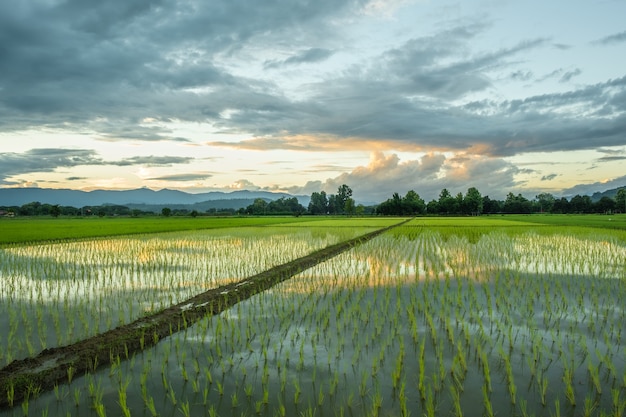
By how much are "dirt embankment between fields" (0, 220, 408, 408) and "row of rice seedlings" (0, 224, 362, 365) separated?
0.41m

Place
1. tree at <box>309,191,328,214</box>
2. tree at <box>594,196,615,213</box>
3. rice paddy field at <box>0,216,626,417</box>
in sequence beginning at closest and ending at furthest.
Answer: rice paddy field at <box>0,216,626,417</box>
tree at <box>594,196,615,213</box>
tree at <box>309,191,328,214</box>

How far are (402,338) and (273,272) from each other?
6218mm

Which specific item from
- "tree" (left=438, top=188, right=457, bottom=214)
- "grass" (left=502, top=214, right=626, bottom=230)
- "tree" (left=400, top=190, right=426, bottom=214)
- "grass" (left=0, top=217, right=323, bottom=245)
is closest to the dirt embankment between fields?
"grass" (left=0, top=217, right=323, bottom=245)

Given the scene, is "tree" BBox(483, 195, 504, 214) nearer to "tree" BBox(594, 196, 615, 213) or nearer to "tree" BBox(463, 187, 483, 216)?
"tree" BBox(463, 187, 483, 216)

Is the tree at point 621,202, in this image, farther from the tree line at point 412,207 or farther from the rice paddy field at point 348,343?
the rice paddy field at point 348,343

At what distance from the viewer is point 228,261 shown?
1432 centimetres

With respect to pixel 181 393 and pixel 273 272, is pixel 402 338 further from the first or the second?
pixel 273 272

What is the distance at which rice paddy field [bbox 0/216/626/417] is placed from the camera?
4.14 meters

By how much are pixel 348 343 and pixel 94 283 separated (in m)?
7.14

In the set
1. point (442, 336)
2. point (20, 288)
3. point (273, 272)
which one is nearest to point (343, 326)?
point (442, 336)

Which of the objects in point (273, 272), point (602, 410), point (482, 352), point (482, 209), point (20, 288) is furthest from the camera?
point (482, 209)

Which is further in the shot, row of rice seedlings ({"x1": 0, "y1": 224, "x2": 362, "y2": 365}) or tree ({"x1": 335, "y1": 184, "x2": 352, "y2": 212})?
tree ({"x1": 335, "y1": 184, "x2": 352, "y2": 212})

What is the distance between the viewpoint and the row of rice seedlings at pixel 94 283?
660cm

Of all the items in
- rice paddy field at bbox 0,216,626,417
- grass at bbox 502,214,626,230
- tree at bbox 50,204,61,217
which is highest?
tree at bbox 50,204,61,217
